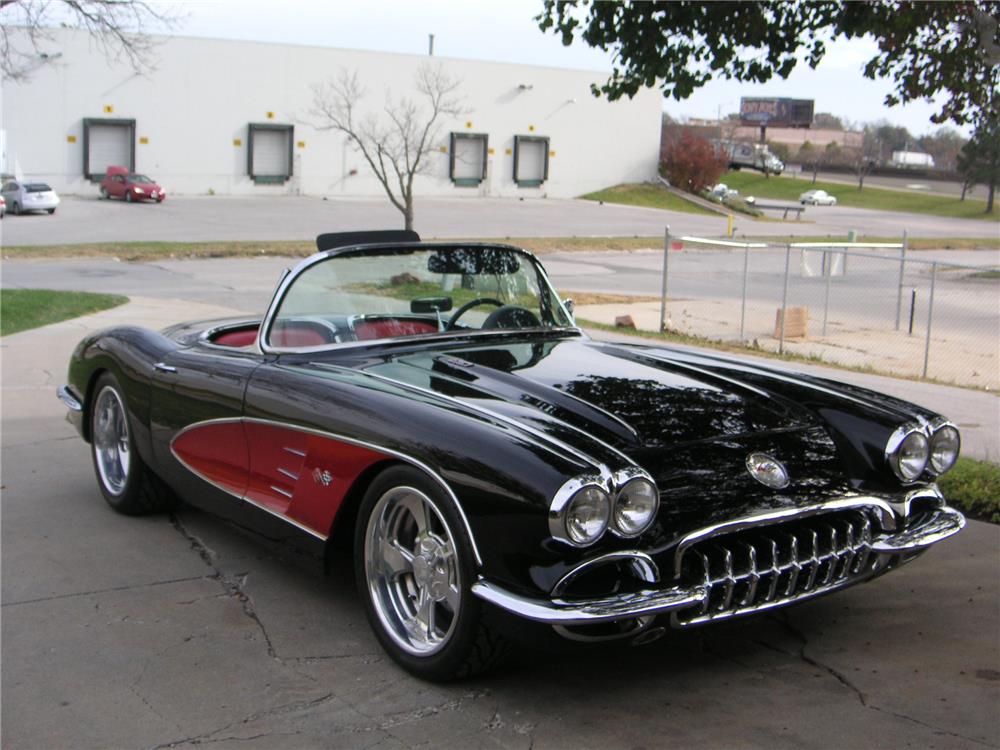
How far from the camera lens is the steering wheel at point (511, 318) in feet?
17.3

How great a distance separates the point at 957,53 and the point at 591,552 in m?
5.29

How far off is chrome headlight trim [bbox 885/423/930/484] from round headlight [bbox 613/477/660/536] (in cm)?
122

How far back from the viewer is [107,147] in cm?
4969

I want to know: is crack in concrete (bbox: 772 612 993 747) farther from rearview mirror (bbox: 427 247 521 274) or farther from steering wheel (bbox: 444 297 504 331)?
rearview mirror (bbox: 427 247 521 274)

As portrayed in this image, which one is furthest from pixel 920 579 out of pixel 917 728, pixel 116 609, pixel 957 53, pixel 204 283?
pixel 204 283

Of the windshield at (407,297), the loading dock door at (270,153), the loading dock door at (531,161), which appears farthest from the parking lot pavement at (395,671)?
the loading dock door at (531,161)

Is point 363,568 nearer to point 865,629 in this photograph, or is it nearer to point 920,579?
point 865,629

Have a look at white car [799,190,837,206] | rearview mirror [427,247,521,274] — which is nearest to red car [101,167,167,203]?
white car [799,190,837,206]

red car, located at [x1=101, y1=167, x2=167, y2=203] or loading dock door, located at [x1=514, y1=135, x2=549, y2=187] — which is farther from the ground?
loading dock door, located at [x1=514, y1=135, x2=549, y2=187]

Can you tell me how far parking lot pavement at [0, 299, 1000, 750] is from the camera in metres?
3.42

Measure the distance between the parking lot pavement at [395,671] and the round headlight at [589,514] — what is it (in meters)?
0.37

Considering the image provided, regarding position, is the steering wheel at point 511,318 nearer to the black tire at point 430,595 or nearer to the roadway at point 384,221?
the black tire at point 430,595

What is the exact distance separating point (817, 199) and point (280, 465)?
66.9 m

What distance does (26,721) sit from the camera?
138 inches
